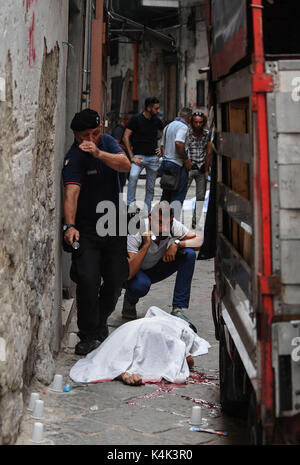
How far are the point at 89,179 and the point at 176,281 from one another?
1422 millimetres

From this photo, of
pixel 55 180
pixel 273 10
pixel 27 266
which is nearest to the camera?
pixel 27 266

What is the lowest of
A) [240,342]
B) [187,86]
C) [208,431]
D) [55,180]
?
[208,431]

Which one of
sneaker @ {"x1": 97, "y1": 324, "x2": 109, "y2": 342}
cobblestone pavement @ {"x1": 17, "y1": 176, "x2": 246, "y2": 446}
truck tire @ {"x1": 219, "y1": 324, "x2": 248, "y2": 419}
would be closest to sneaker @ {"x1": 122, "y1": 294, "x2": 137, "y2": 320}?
sneaker @ {"x1": 97, "y1": 324, "x2": 109, "y2": 342}

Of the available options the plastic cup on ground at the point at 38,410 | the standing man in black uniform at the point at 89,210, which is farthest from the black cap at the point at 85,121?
the plastic cup on ground at the point at 38,410

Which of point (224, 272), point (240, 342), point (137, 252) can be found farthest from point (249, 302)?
point (137, 252)

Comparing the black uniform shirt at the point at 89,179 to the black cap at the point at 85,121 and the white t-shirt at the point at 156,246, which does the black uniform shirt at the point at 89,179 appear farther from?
the white t-shirt at the point at 156,246

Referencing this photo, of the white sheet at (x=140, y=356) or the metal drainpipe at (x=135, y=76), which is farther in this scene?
the metal drainpipe at (x=135, y=76)

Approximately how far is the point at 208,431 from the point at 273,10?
2765 millimetres

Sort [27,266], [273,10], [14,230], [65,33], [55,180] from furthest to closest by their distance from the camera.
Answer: [65,33] < [55,180] < [273,10] < [27,266] < [14,230]

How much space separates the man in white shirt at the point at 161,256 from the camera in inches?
273

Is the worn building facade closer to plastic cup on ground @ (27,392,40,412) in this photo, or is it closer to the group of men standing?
plastic cup on ground @ (27,392,40,412)

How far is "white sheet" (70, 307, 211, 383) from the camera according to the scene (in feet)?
18.0
